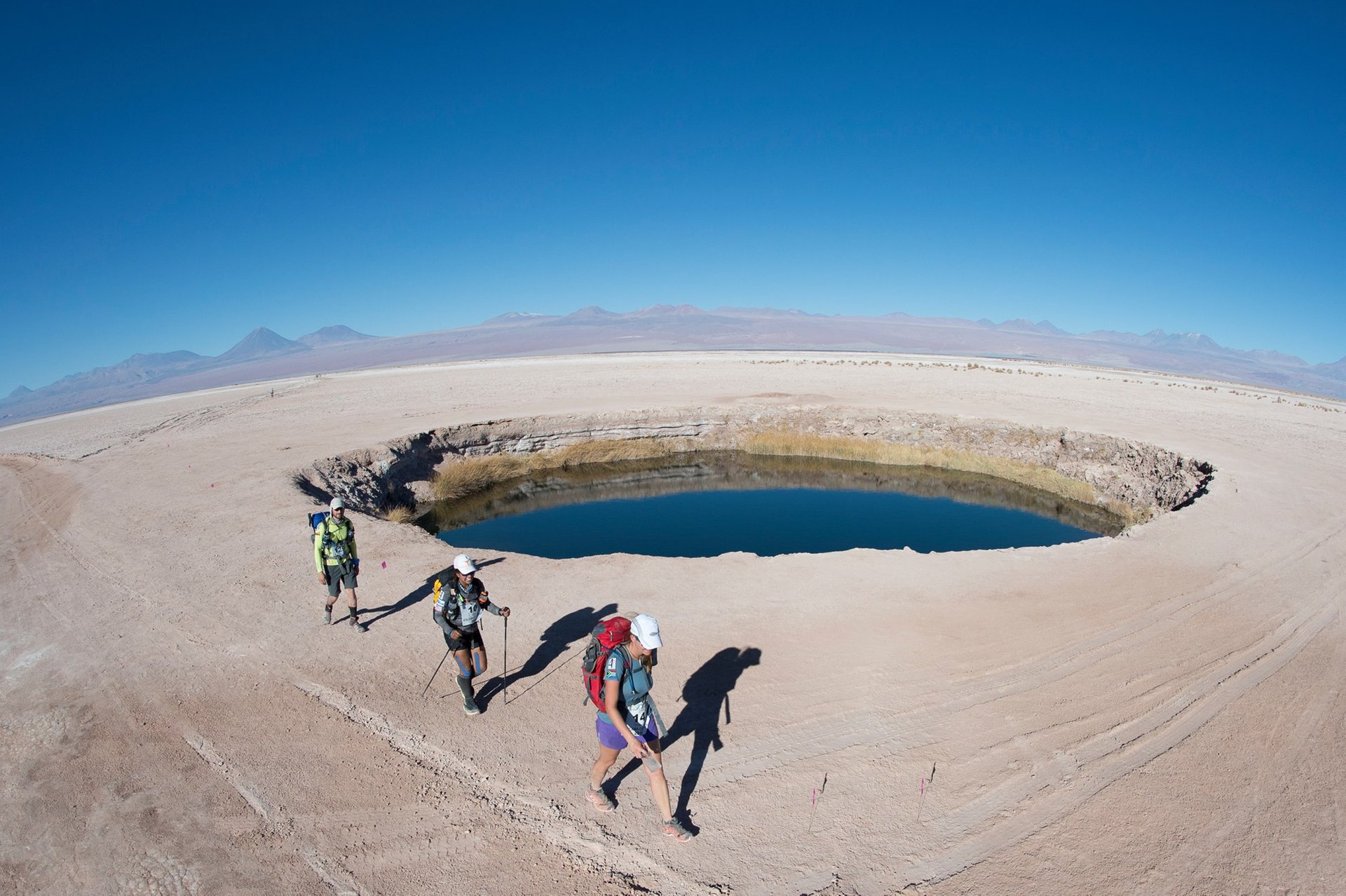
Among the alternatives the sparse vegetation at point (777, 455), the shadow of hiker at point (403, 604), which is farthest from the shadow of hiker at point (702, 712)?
the sparse vegetation at point (777, 455)

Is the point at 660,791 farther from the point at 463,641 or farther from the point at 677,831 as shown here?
the point at 463,641

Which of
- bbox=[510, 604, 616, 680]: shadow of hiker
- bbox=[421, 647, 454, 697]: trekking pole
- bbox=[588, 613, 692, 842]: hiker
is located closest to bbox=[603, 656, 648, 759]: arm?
bbox=[588, 613, 692, 842]: hiker

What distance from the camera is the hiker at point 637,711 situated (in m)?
4.85

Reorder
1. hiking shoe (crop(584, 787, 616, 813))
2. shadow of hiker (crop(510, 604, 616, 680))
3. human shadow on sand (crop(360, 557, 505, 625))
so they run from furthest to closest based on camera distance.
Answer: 1. human shadow on sand (crop(360, 557, 505, 625))
2. shadow of hiker (crop(510, 604, 616, 680))
3. hiking shoe (crop(584, 787, 616, 813))

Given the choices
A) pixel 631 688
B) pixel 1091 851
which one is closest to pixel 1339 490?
pixel 1091 851

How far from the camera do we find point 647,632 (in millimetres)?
4742

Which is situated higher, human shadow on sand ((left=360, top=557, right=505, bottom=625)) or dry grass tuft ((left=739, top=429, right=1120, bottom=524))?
dry grass tuft ((left=739, top=429, right=1120, bottom=524))

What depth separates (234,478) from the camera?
17.9m

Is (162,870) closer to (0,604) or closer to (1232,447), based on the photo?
(0,604)

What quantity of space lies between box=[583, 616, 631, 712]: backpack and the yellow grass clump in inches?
713

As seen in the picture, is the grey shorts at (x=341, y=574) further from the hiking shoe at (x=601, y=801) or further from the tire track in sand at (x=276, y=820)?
the hiking shoe at (x=601, y=801)

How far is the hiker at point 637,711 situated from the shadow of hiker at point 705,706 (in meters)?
0.72

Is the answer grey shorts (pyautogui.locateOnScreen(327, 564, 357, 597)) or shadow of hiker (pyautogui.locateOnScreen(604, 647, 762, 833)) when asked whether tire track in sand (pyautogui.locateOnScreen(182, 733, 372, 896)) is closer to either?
shadow of hiker (pyautogui.locateOnScreen(604, 647, 762, 833))

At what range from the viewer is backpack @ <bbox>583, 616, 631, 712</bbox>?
4887mm
